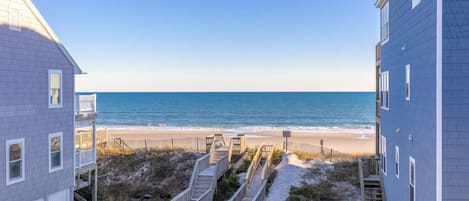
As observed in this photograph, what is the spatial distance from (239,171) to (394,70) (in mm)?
12039

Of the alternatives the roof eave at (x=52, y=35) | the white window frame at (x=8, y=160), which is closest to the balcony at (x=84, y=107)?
the roof eave at (x=52, y=35)

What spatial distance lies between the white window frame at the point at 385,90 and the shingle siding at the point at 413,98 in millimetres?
553

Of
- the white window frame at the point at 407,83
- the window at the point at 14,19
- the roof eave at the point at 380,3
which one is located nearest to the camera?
the white window frame at the point at 407,83

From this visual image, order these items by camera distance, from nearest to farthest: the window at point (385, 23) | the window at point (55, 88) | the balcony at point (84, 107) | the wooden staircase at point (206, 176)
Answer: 1. the window at point (55, 88)
2. the window at point (385, 23)
3. the balcony at point (84, 107)
4. the wooden staircase at point (206, 176)

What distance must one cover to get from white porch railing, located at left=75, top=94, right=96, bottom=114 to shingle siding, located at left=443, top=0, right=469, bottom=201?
15.4 metres

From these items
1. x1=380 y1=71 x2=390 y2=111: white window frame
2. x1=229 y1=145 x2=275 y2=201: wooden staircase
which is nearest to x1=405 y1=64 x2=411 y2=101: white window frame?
x1=380 y1=71 x2=390 y2=111: white window frame

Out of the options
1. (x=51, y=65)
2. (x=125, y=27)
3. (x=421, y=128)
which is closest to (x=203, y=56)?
(x=125, y=27)

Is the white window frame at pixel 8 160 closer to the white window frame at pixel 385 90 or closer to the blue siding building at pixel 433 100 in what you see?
the blue siding building at pixel 433 100

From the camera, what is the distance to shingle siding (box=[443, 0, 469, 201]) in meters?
9.00

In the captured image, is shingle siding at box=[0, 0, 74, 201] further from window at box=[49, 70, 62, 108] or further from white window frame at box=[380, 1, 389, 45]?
white window frame at box=[380, 1, 389, 45]

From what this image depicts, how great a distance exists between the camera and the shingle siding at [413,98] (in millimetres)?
9812

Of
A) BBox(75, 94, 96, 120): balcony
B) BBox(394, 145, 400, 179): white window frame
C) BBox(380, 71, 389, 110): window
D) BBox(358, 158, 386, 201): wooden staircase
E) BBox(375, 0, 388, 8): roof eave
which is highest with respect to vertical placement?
BBox(375, 0, 388, 8): roof eave

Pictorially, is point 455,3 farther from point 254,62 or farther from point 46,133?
point 254,62

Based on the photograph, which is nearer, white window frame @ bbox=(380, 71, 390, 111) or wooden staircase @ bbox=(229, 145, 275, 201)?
white window frame @ bbox=(380, 71, 390, 111)
